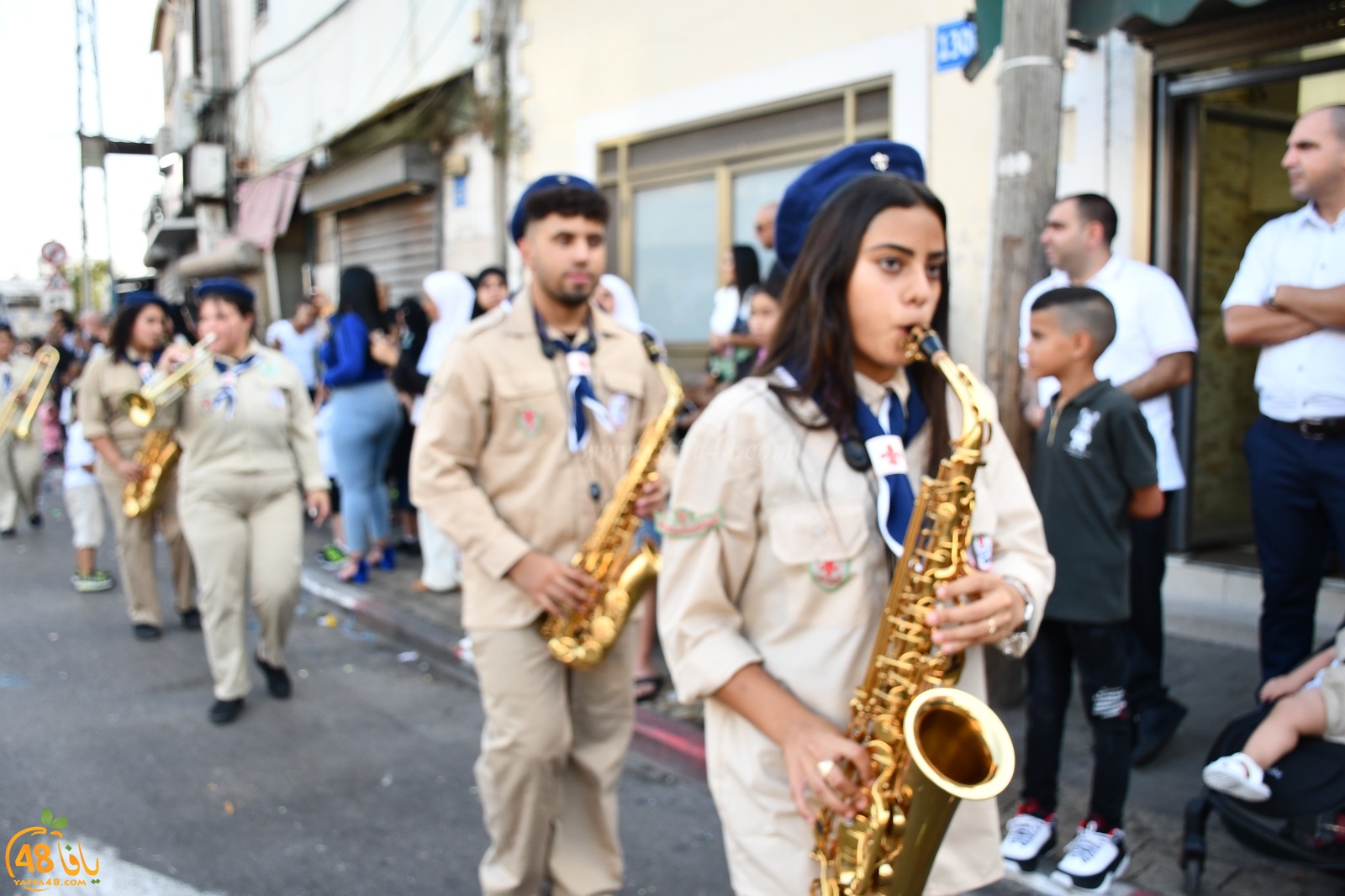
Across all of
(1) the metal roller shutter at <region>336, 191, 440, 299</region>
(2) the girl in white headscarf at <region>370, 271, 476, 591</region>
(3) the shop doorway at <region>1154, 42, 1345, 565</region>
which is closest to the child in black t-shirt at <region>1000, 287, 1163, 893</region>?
(3) the shop doorway at <region>1154, 42, 1345, 565</region>

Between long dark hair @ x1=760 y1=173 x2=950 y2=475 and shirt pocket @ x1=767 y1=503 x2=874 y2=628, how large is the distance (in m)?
0.15

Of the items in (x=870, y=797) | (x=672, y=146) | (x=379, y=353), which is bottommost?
(x=870, y=797)

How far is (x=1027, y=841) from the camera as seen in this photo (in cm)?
344

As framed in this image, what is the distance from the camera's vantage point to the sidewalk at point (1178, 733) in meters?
3.37

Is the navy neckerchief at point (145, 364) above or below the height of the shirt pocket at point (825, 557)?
above

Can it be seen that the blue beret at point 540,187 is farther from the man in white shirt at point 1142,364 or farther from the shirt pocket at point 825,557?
the man in white shirt at point 1142,364

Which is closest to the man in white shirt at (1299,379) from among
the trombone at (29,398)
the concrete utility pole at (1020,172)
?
the concrete utility pole at (1020,172)

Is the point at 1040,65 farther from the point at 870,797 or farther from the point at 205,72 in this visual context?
the point at 205,72

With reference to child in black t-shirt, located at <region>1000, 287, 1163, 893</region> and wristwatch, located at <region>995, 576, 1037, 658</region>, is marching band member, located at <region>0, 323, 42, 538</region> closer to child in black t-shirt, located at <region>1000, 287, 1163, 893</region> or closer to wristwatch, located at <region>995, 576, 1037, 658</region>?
child in black t-shirt, located at <region>1000, 287, 1163, 893</region>

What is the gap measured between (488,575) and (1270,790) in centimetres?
233

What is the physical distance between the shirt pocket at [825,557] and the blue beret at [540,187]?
1.77 m

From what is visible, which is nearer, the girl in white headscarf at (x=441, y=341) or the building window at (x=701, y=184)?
the girl in white headscarf at (x=441, y=341)

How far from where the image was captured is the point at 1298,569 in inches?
154

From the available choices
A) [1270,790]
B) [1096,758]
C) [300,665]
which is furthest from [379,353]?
[1270,790]
